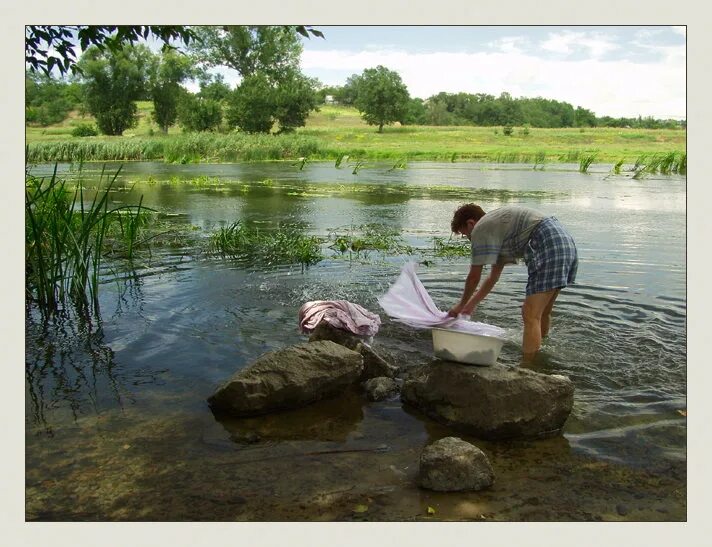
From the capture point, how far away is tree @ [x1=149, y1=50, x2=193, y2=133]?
1476 inches

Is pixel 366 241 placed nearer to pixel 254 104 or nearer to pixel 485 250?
pixel 485 250

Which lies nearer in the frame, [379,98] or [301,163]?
[301,163]

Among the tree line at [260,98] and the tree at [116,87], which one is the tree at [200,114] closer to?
the tree line at [260,98]

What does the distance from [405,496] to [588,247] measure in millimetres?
7911

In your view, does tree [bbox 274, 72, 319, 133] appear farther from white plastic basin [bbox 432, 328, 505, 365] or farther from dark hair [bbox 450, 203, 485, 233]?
white plastic basin [bbox 432, 328, 505, 365]

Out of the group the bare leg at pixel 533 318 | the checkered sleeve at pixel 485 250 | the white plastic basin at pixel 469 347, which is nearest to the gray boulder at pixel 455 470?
the white plastic basin at pixel 469 347

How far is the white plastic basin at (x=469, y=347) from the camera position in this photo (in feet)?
14.3

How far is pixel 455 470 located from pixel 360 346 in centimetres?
185

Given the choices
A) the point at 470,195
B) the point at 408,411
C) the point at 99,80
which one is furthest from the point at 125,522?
the point at 99,80

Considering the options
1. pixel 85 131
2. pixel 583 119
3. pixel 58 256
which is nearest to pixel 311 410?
pixel 58 256

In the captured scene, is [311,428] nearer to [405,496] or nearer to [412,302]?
[405,496]

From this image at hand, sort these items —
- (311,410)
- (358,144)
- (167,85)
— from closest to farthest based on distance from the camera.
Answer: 1. (311,410)
2. (358,144)
3. (167,85)

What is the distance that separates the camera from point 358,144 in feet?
124

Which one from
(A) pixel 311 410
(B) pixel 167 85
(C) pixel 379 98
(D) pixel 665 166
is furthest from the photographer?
(B) pixel 167 85
